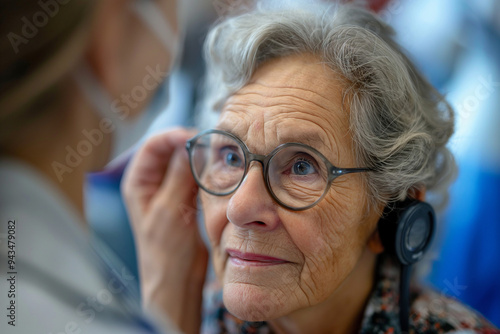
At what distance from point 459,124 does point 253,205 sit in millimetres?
1060

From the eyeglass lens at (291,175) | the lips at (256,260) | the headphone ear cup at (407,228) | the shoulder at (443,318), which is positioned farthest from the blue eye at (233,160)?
the shoulder at (443,318)

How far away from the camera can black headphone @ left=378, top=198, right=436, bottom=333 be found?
110cm

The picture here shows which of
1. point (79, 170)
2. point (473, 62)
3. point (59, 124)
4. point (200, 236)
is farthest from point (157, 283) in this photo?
point (473, 62)

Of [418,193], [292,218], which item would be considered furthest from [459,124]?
[292,218]

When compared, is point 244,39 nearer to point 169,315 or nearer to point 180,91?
point 180,91

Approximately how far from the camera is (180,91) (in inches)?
74.7

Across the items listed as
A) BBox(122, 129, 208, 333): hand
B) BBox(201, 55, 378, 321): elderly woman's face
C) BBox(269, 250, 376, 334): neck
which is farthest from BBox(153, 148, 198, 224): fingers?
BBox(269, 250, 376, 334): neck

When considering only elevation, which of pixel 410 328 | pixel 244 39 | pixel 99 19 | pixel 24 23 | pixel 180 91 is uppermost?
pixel 24 23

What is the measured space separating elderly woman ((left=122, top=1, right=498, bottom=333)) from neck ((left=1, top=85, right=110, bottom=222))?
0.40 metres

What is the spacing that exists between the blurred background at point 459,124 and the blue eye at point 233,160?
45 centimetres

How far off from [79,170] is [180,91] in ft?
2.06

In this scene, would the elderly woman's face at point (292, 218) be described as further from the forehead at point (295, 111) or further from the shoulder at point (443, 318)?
the shoulder at point (443, 318)

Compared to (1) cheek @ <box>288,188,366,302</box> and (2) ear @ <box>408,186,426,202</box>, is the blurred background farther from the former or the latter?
(1) cheek @ <box>288,188,366,302</box>

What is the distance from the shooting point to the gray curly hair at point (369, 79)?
43.0 inches
